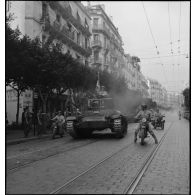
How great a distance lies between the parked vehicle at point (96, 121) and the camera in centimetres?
1395

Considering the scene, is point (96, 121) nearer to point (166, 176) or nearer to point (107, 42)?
point (107, 42)

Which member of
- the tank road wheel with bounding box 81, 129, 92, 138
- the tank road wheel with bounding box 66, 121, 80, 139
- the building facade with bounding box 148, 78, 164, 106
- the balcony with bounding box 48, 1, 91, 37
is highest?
the balcony with bounding box 48, 1, 91, 37

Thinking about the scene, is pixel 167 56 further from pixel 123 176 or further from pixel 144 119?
pixel 123 176

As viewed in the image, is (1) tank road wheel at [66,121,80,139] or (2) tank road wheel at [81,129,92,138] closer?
(1) tank road wheel at [66,121,80,139]

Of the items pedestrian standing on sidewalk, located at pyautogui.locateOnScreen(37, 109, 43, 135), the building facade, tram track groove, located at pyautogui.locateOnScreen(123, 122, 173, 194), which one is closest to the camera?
tram track groove, located at pyautogui.locateOnScreen(123, 122, 173, 194)

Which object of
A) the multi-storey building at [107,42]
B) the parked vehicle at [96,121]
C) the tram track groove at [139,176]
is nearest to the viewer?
the tram track groove at [139,176]

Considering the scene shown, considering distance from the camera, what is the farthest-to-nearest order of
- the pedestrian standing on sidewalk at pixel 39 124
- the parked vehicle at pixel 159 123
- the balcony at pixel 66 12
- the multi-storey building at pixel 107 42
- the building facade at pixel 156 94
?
the building facade at pixel 156 94 → the parked vehicle at pixel 159 123 → the pedestrian standing on sidewalk at pixel 39 124 → the multi-storey building at pixel 107 42 → the balcony at pixel 66 12

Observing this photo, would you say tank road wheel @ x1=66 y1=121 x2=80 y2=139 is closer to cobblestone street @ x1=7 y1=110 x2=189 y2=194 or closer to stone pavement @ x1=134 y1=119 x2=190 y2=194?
cobblestone street @ x1=7 y1=110 x2=189 y2=194

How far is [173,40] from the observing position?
857 centimetres

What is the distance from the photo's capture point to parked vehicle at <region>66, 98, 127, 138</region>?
14.0 metres

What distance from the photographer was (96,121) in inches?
548

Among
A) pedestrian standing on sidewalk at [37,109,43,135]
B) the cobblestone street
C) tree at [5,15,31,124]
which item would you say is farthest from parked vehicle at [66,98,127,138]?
the cobblestone street

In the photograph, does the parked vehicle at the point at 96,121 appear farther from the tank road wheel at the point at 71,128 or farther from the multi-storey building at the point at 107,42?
the multi-storey building at the point at 107,42

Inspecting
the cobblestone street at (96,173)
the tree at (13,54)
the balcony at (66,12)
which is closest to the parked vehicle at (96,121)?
the tree at (13,54)
